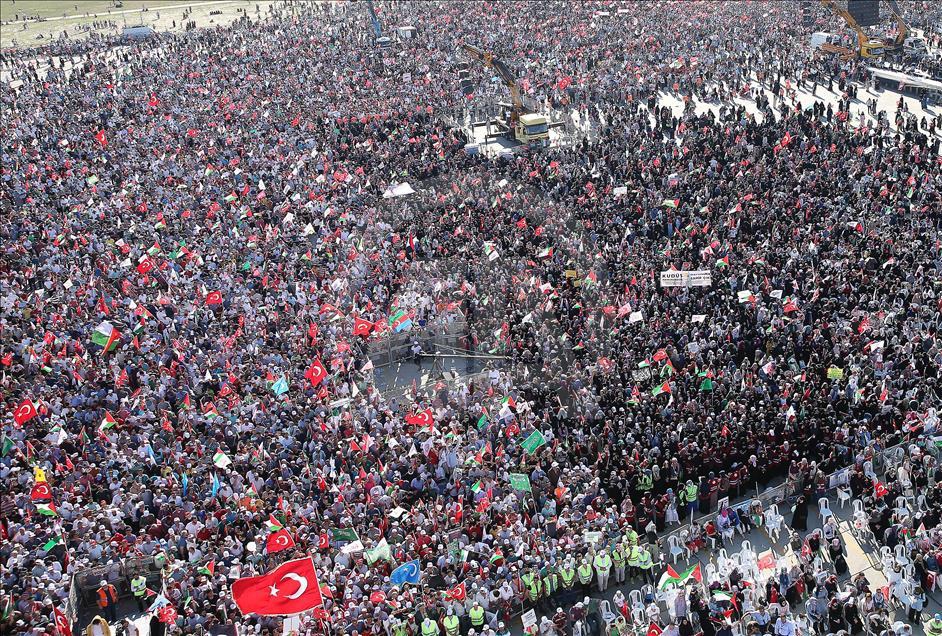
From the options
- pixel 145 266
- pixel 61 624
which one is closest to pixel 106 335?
pixel 145 266

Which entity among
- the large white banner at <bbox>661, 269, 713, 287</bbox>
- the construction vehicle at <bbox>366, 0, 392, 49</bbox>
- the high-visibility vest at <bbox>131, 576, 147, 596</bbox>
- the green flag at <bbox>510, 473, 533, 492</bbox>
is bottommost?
the high-visibility vest at <bbox>131, 576, 147, 596</bbox>

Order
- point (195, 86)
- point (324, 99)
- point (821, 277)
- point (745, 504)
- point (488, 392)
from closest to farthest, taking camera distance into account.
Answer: point (745, 504), point (488, 392), point (821, 277), point (324, 99), point (195, 86)

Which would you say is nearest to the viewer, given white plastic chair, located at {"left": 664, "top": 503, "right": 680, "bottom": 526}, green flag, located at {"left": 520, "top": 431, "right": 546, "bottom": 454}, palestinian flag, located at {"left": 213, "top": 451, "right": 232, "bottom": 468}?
white plastic chair, located at {"left": 664, "top": 503, "right": 680, "bottom": 526}

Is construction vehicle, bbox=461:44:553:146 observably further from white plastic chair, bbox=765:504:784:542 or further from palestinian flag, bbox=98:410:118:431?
white plastic chair, bbox=765:504:784:542

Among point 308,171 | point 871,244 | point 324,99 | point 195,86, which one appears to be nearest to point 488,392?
point 871,244

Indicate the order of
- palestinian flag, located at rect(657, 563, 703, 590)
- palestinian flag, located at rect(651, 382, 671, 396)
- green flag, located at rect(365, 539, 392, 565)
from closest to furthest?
1. palestinian flag, located at rect(657, 563, 703, 590)
2. green flag, located at rect(365, 539, 392, 565)
3. palestinian flag, located at rect(651, 382, 671, 396)

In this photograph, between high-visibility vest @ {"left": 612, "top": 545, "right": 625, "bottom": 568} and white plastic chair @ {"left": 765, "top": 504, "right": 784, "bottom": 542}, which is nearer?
high-visibility vest @ {"left": 612, "top": 545, "right": 625, "bottom": 568}

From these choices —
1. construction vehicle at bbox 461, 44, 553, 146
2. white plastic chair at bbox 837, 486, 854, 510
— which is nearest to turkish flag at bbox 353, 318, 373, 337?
white plastic chair at bbox 837, 486, 854, 510

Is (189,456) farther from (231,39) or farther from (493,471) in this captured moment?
(231,39)
